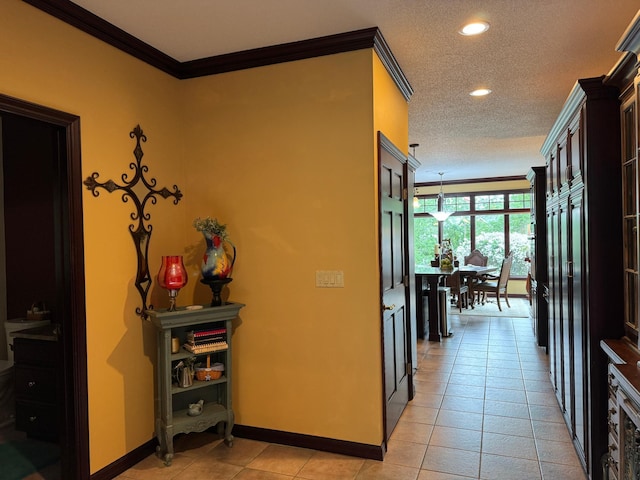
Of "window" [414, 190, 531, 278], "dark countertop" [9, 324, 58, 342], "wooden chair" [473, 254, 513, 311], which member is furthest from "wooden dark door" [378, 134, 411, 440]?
"window" [414, 190, 531, 278]

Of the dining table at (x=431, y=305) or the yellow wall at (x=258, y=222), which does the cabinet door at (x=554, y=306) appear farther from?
the dining table at (x=431, y=305)

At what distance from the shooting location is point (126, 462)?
9.20 feet

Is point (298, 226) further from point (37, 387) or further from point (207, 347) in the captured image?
point (37, 387)

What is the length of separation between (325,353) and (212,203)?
1.38 m

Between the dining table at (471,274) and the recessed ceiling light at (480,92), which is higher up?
the recessed ceiling light at (480,92)

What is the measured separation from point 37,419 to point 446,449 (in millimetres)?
Result: 2815

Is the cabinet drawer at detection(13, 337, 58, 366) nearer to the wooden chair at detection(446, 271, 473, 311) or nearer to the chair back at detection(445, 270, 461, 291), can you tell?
the wooden chair at detection(446, 271, 473, 311)

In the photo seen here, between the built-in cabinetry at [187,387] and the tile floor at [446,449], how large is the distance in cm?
20

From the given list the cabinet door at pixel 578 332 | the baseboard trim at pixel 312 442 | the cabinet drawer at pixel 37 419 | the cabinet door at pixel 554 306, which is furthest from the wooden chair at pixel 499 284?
the cabinet drawer at pixel 37 419

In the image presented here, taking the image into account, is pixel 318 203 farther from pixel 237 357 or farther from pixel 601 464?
pixel 601 464

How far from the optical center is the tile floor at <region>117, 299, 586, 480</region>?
2.71m

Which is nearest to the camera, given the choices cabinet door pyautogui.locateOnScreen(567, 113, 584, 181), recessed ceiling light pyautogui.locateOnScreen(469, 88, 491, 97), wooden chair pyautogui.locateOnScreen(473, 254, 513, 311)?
cabinet door pyautogui.locateOnScreen(567, 113, 584, 181)

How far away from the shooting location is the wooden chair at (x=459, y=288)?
25.7 ft

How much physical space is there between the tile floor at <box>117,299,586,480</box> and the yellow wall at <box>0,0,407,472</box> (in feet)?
0.75
